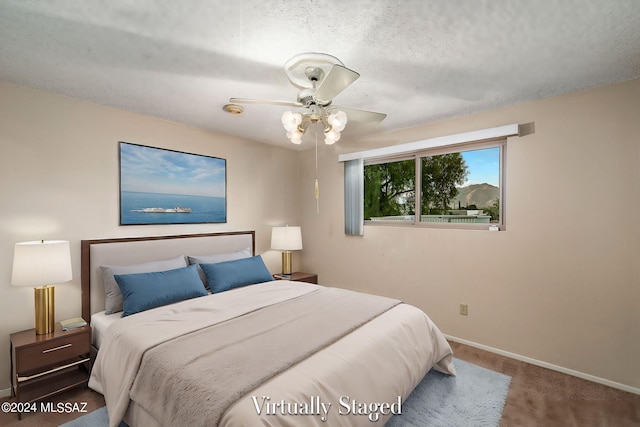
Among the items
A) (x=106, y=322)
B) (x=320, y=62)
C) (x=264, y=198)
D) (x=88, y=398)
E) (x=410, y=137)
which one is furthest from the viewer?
(x=264, y=198)

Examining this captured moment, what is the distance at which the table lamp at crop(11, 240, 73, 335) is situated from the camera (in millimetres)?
2119

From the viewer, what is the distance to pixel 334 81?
5.31ft

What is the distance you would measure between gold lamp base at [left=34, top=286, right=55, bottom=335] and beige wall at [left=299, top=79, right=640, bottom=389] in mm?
3373

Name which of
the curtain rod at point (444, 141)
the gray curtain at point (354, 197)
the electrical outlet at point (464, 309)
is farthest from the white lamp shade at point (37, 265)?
the electrical outlet at point (464, 309)

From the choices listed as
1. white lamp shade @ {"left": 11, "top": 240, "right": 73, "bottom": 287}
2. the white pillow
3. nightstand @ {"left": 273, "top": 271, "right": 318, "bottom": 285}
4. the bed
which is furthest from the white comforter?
nightstand @ {"left": 273, "top": 271, "right": 318, "bottom": 285}

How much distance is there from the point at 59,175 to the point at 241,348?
2269 mm

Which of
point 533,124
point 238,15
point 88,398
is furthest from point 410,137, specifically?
point 88,398

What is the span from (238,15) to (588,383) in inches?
146

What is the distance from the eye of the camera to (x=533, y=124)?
2738 millimetres

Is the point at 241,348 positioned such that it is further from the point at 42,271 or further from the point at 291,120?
the point at 42,271

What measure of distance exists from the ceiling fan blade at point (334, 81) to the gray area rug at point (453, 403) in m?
2.13

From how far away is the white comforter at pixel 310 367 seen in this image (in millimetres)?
1353

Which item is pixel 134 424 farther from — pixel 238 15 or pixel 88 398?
pixel 238 15

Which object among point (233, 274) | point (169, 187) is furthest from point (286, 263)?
point (169, 187)
